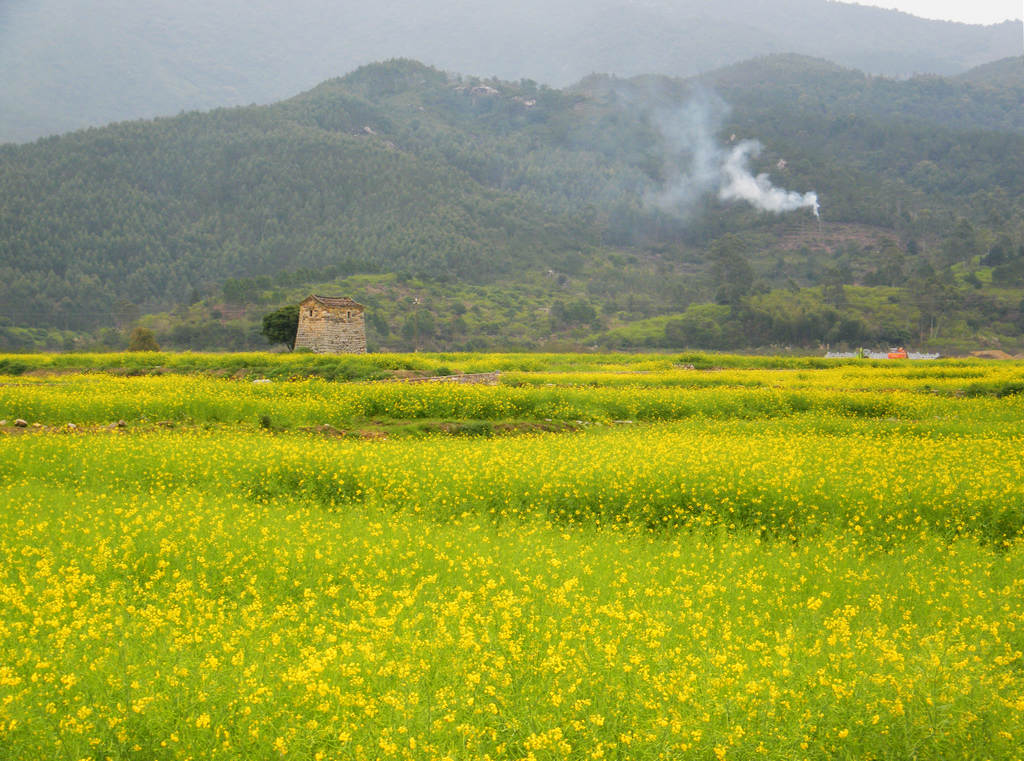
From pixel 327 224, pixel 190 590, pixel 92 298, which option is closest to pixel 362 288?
pixel 92 298

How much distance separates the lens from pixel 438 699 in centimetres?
580

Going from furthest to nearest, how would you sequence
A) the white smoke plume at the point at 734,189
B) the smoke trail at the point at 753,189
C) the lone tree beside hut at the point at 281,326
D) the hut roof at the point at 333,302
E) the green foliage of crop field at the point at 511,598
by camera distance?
the white smoke plume at the point at 734,189 < the smoke trail at the point at 753,189 < the lone tree beside hut at the point at 281,326 < the hut roof at the point at 333,302 < the green foliage of crop field at the point at 511,598

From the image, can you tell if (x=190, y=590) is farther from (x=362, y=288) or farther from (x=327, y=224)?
(x=327, y=224)

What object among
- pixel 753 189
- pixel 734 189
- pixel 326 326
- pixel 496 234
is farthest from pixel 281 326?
pixel 734 189

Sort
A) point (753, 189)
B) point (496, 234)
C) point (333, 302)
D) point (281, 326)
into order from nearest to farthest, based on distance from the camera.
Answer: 1. point (333, 302)
2. point (281, 326)
3. point (496, 234)
4. point (753, 189)

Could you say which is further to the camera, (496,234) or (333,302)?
(496,234)

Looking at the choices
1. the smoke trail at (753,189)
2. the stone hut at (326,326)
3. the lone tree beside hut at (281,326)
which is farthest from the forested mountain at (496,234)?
the stone hut at (326,326)

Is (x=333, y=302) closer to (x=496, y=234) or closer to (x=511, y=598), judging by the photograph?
(x=511, y=598)

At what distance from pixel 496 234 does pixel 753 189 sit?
66.1 metres

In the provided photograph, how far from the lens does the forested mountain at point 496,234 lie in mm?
90938

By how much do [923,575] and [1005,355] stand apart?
75.5 meters

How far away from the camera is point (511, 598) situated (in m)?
7.32

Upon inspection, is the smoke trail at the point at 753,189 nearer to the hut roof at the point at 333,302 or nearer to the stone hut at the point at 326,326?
the hut roof at the point at 333,302

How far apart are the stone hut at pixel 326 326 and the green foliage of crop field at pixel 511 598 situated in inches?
1292
